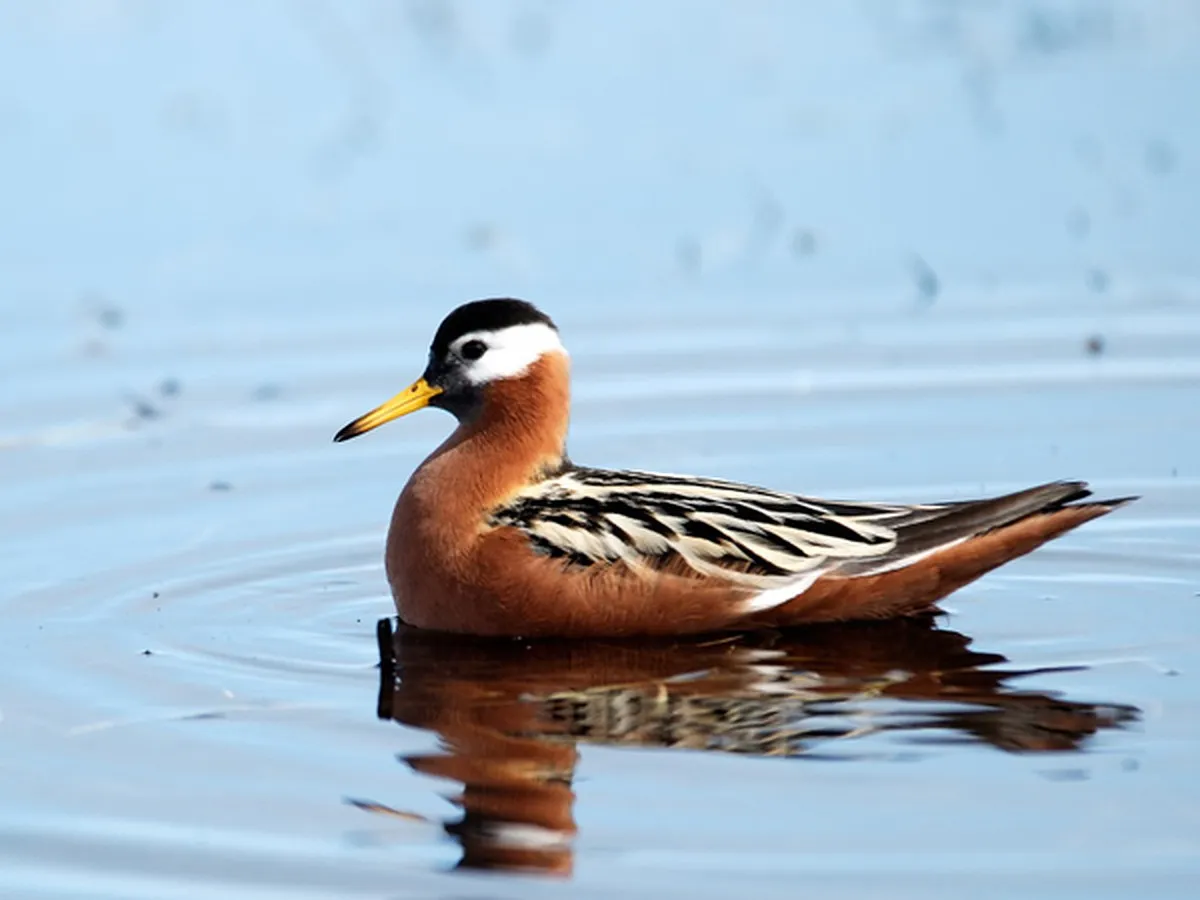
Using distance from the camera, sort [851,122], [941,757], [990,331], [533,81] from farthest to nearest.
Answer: [533,81] < [851,122] < [990,331] < [941,757]

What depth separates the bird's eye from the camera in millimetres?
10672

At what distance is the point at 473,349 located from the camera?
1069 cm

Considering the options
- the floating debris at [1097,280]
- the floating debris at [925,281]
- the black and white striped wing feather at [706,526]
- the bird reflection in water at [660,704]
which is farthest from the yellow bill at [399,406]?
the floating debris at [1097,280]

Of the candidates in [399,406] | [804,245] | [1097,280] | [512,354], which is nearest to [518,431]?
[512,354]

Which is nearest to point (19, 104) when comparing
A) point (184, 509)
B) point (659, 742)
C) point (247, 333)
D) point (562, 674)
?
point (247, 333)

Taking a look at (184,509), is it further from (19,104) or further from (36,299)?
(19,104)

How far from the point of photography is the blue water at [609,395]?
25.0 ft

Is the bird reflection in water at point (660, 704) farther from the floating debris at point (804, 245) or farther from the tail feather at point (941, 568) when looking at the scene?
the floating debris at point (804, 245)

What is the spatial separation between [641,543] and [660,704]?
3.77ft

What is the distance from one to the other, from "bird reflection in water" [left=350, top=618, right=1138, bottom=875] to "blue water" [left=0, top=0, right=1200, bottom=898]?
4 centimetres

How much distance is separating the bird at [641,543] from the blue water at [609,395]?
1.12 ft

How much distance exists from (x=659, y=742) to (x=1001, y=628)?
2.28 metres

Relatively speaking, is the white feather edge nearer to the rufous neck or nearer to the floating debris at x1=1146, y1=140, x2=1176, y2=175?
the rufous neck

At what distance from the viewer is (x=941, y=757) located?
8.09m
